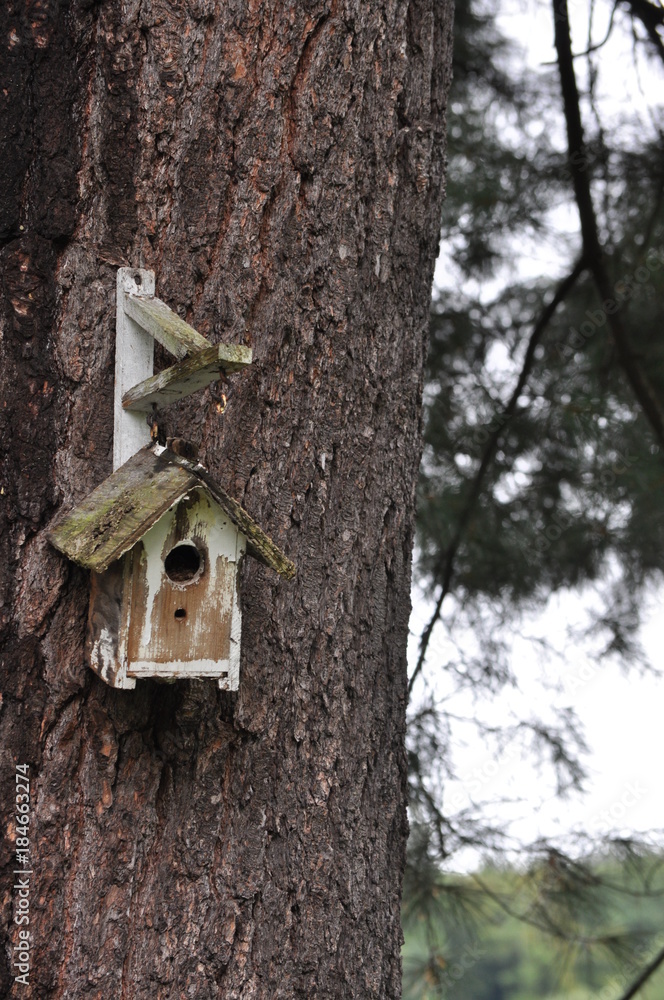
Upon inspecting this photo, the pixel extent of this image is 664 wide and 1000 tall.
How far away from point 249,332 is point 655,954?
259 cm

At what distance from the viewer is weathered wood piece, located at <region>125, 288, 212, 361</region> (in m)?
1.09

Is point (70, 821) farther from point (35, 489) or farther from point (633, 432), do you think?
point (633, 432)

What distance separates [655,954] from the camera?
116 inches

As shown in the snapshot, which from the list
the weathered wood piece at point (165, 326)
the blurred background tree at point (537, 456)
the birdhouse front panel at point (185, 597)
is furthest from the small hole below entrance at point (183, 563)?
the blurred background tree at point (537, 456)

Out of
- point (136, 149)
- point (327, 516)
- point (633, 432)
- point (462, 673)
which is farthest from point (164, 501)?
point (633, 432)

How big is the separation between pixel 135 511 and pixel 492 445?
208 centimetres

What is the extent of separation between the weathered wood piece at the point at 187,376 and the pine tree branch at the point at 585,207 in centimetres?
206

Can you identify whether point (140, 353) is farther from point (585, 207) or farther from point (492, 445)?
point (585, 207)

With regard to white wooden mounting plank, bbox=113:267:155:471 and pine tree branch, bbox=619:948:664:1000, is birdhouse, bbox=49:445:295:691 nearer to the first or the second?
white wooden mounting plank, bbox=113:267:155:471

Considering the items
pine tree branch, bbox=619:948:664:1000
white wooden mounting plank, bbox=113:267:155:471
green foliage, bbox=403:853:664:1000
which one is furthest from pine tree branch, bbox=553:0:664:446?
white wooden mounting plank, bbox=113:267:155:471

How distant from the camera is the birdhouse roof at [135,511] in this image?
107cm

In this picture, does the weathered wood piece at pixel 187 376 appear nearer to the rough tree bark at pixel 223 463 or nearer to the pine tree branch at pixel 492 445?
the rough tree bark at pixel 223 463

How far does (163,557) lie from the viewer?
3.73 ft

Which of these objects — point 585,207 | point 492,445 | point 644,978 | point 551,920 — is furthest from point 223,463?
point 551,920
